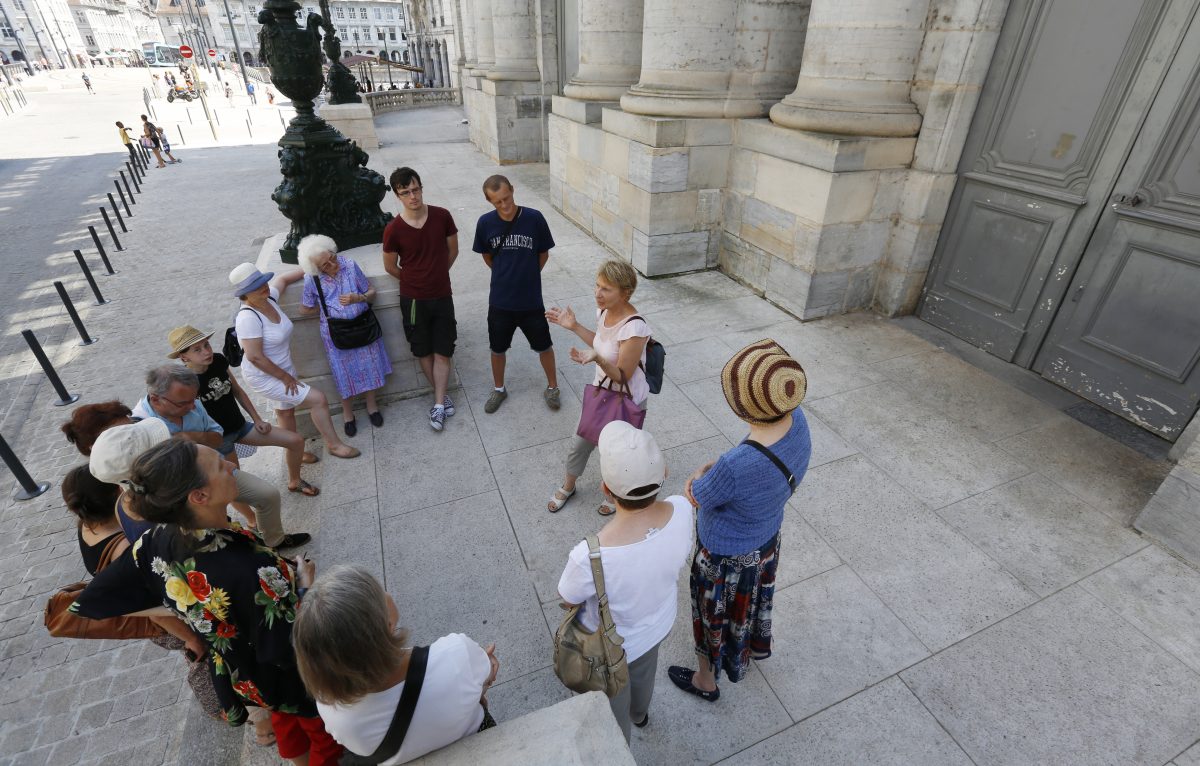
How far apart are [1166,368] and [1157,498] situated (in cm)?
151

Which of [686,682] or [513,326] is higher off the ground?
[513,326]

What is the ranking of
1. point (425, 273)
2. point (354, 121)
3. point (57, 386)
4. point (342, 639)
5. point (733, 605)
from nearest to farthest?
point (342, 639) → point (733, 605) → point (425, 273) → point (57, 386) → point (354, 121)

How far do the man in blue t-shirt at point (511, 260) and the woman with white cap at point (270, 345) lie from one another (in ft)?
4.72

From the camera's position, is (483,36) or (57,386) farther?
(483,36)

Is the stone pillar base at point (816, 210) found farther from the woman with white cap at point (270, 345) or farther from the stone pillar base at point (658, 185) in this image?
the woman with white cap at point (270, 345)

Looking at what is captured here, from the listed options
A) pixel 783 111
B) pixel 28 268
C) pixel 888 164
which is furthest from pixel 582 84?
pixel 28 268

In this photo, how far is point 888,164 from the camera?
19.9ft

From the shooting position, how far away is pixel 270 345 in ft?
12.8

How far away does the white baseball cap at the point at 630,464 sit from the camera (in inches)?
74.3

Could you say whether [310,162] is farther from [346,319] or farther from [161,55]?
[161,55]

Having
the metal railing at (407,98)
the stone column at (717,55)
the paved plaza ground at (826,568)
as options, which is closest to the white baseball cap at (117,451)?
the paved plaza ground at (826,568)

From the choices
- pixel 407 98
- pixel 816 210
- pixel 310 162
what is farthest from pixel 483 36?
pixel 310 162

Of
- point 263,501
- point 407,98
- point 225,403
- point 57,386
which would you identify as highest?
point 225,403

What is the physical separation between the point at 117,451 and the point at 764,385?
2461 millimetres
